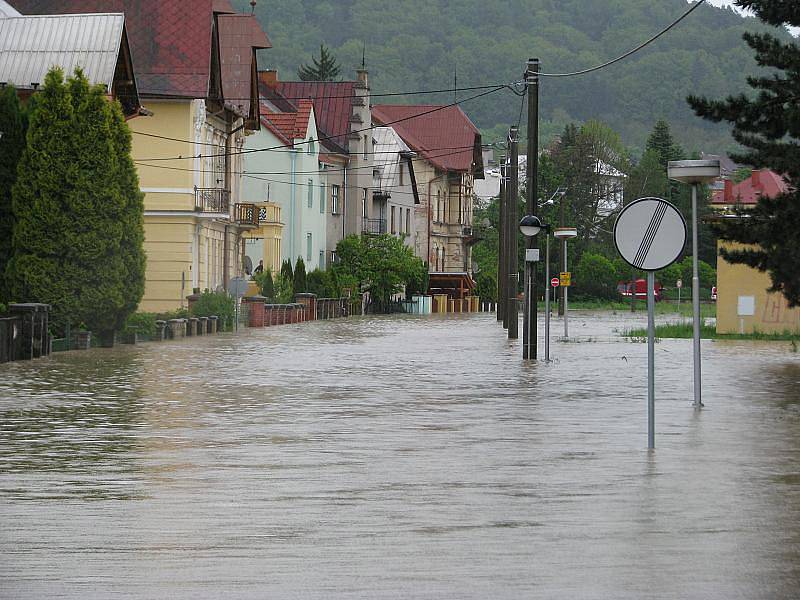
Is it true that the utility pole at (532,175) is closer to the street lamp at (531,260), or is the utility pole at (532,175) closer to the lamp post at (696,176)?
the street lamp at (531,260)

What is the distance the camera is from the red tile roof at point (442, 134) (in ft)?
378

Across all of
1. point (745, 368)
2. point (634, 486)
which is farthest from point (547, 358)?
point (634, 486)

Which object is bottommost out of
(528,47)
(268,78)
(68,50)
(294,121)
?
(68,50)

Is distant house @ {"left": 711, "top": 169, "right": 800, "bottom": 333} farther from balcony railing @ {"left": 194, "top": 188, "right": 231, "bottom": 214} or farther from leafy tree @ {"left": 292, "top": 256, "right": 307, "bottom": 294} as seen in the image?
leafy tree @ {"left": 292, "top": 256, "right": 307, "bottom": 294}

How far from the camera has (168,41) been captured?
55.5 m

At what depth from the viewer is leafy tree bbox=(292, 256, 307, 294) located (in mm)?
72375

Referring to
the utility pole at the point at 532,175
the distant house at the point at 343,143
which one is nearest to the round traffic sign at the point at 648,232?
the utility pole at the point at 532,175

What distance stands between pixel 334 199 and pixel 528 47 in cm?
8781

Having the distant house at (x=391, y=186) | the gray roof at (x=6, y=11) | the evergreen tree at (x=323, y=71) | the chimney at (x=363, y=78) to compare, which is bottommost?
the distant house at (x=391, y=186)

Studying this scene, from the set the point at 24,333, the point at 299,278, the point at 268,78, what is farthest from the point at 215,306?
the point at 268,78

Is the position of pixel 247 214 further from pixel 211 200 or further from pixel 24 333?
pixel 24 333

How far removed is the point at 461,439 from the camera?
15633mm

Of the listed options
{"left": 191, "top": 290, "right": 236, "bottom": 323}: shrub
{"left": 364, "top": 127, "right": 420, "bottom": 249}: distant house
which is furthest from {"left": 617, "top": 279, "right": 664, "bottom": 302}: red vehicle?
{"left": 191, "top": 290, "right": 236, "bottom": 323}: shrub

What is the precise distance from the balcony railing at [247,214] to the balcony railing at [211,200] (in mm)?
3130
